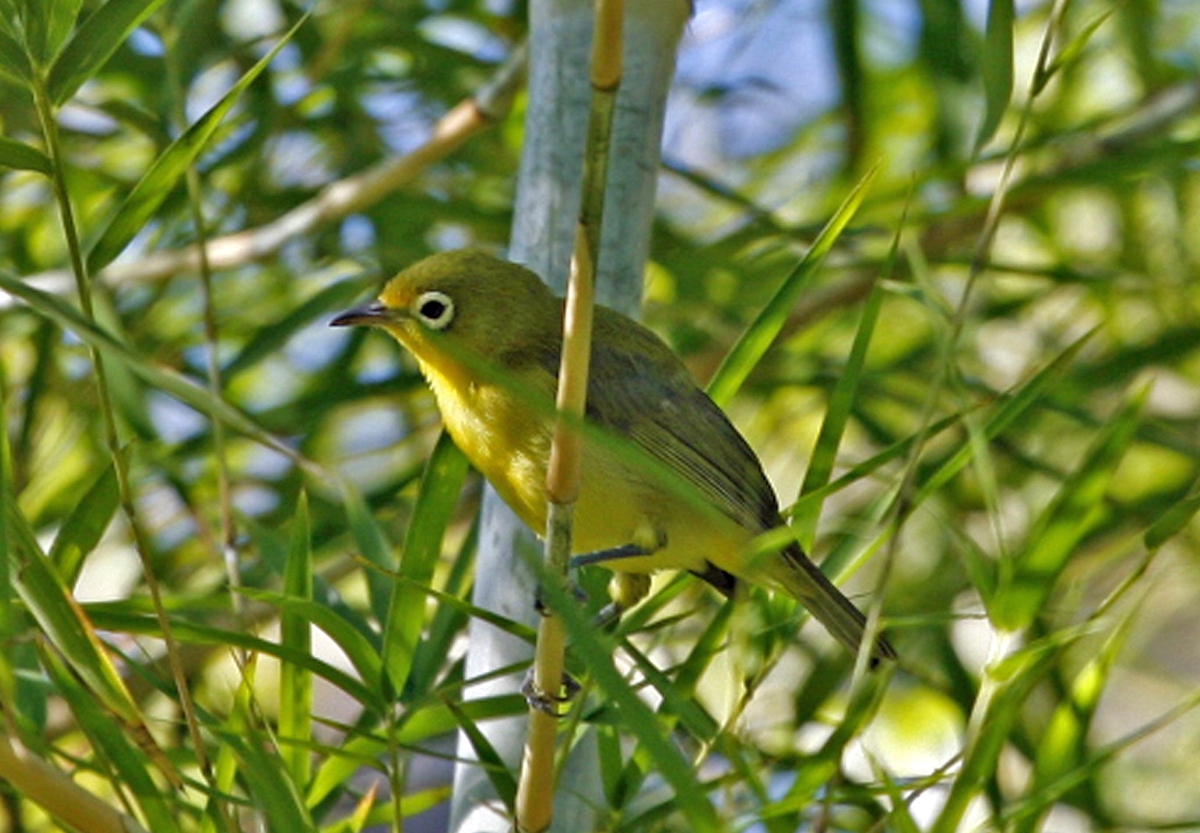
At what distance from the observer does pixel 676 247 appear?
3383 mm

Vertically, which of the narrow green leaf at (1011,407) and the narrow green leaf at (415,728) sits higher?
the narrow green leaf at (1011,407)

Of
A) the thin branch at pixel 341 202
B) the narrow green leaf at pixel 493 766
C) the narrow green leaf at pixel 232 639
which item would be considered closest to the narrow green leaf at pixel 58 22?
the narrow green leaf at pixel 232 639

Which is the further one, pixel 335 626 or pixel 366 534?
pixel 366 534

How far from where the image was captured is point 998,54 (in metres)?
1.65

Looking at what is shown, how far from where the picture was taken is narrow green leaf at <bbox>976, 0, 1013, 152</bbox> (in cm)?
164

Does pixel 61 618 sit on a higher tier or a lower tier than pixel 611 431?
lower

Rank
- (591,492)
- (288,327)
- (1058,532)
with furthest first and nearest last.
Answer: (288,327), (591,492), (1058,532)

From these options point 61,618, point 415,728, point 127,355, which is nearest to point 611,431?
point 415,728

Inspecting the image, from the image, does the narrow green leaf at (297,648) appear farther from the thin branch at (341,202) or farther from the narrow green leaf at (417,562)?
the thin branch at (341,202)

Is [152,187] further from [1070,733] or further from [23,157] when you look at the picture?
[1070,733]

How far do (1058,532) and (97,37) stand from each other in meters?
0.95

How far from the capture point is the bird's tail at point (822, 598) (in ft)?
6.97

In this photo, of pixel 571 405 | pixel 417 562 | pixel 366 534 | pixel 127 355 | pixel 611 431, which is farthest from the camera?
pixel 611 431

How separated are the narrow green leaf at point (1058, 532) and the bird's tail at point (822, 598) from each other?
410mm
